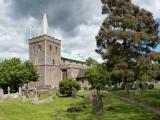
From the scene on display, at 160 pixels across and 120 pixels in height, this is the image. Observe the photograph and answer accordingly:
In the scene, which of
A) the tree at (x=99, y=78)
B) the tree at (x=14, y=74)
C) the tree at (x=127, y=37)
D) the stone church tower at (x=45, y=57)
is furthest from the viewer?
the stone church tower at (x=45, y=57)

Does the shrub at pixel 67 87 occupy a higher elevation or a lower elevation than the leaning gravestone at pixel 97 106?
higher

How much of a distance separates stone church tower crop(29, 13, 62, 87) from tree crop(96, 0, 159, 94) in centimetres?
4140

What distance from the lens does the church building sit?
280ft

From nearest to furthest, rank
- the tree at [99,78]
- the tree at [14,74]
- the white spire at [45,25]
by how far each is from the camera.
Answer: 1. the tree at [99,78]
2. the tree at [14,74]
3. the white spire at [45,25]

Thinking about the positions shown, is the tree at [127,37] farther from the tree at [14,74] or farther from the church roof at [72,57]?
the church roof at [72,57]

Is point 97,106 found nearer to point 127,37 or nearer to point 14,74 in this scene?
point 127,37

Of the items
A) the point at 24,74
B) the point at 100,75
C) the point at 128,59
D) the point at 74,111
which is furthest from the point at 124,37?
the point at 24,74

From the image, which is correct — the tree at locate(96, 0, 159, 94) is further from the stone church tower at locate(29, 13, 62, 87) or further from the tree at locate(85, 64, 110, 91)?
the stone church tower at locate(29, 13, 62, 87)

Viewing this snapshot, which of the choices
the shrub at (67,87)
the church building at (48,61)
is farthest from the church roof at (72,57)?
the shrub at (67,87)

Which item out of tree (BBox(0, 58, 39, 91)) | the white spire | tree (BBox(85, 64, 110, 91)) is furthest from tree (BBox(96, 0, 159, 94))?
the white spire

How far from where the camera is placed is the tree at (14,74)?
69.9 m

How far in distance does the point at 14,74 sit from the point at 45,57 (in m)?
16.8

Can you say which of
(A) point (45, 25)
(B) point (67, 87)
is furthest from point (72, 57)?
(B) point (67, 87)

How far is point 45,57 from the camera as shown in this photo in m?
85.6
